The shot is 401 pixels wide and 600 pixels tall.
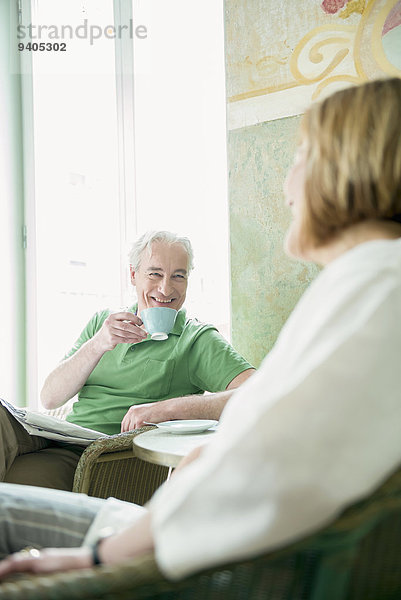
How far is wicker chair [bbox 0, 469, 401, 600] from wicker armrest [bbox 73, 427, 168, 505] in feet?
3.70

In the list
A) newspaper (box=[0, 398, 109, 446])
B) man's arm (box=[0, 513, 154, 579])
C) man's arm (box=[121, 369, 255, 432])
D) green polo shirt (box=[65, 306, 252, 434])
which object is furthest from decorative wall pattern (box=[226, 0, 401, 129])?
man's arm (box=[0, 513, 154, 579])

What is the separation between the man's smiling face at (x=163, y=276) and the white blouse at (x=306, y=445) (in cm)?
175

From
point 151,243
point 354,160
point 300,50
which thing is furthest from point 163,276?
point 354,160

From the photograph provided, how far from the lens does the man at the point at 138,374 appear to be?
6.63 feet

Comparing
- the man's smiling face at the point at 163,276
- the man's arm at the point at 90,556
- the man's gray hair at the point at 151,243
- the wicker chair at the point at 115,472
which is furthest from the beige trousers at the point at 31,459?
the man's arm at the point at 90,556

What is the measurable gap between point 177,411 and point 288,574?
50.7 inches

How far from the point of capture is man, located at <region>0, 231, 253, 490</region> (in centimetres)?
202

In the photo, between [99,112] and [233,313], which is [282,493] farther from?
[99,112]

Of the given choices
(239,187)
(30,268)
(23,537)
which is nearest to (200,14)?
(239,187)

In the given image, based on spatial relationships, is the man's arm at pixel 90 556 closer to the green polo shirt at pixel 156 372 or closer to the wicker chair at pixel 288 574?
the wicker chair at pixel 288 574

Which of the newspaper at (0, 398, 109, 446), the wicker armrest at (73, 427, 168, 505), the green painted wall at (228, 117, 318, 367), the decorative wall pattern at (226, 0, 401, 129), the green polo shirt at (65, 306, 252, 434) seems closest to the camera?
the wicker armrest at (73, 427, 168, 505)

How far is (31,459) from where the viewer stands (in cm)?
208

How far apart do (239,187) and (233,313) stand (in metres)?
0.51

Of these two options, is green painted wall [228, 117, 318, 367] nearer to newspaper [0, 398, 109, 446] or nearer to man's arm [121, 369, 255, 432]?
man's arm [121, 369, 255, 432]
